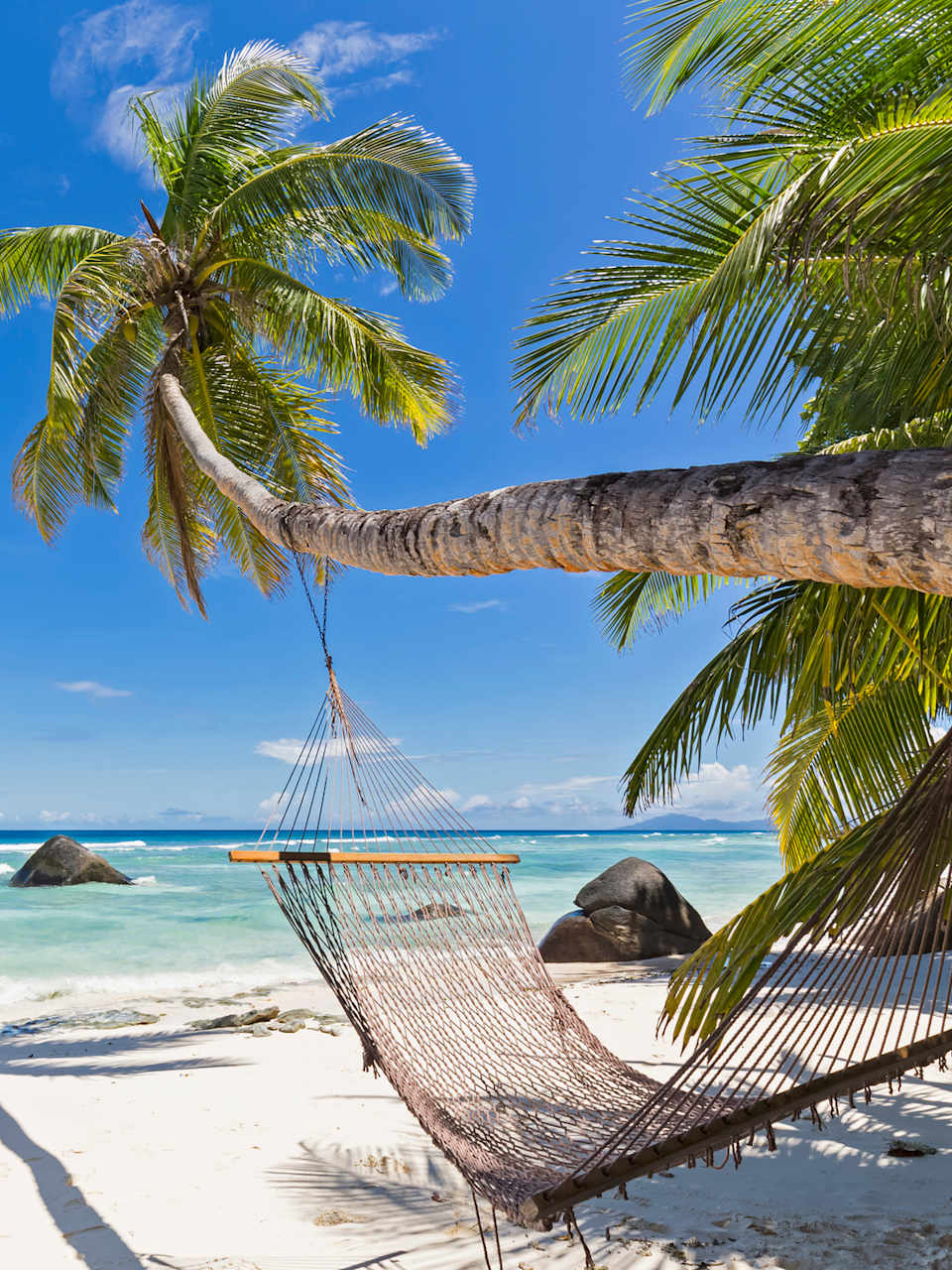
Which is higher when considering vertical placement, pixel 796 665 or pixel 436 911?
pixel 796 665

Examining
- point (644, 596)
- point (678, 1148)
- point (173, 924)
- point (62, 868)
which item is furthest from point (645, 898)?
point (62, 868)

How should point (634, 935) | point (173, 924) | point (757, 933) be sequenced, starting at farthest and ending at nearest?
point (173, 924) < point (634, 935) < point (757, 933)

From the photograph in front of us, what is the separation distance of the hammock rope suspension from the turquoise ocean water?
181 inches

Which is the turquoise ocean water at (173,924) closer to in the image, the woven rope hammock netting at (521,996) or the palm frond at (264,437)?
the palm frond at (264,437)

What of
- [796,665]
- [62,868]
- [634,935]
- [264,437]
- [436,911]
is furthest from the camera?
[62,868]

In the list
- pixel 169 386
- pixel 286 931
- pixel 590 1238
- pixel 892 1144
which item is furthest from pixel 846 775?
pixel 286 931

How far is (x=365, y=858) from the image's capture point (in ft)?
7.86

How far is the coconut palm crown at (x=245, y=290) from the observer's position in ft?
13.6

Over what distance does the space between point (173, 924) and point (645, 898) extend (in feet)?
20.9

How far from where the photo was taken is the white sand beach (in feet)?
6.25

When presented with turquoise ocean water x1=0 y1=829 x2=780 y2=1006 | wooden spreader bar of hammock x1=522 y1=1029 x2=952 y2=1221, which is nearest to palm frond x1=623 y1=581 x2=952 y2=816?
wooden spreader bar of hammock x1=522 y1=1029 x2=952 y2=1221

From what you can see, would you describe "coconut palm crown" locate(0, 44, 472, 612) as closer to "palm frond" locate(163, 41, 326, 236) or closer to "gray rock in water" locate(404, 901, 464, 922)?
"palm frond" locate(163, 41, 326, 236)

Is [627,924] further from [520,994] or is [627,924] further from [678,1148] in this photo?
[678,1148]

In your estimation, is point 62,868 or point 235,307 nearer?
point 235,307
